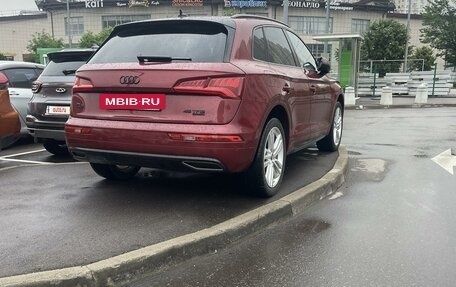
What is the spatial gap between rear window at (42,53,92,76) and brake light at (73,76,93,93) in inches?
104

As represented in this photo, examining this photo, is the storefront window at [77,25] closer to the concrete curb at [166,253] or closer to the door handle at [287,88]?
the door handle at [287,88]

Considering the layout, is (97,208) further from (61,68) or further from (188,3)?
(188,3)

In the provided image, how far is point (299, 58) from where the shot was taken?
5875 mm

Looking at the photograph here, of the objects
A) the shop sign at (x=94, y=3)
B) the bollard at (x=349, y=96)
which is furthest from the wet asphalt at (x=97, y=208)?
the shop sign at (x=94, y=3)

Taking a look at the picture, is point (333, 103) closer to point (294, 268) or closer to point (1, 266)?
point (294, 268)

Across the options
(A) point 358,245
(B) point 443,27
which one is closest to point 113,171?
(A) point 358,245

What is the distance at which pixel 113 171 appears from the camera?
18.0ft

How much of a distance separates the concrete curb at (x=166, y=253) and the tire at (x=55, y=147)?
4.19 metres

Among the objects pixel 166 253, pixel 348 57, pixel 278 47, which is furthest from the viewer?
pixel 348 57

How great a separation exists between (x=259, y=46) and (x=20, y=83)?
17.6 feet

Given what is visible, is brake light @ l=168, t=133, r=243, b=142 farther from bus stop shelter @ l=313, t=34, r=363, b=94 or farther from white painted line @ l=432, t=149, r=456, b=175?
bus stop shelter @ l=313, t=34, r=363, b=94

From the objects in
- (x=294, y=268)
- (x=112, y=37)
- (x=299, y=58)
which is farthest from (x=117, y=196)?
(x=299, y=58)

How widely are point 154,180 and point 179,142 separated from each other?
61.5 inches

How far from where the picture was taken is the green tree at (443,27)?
40.7 meters
